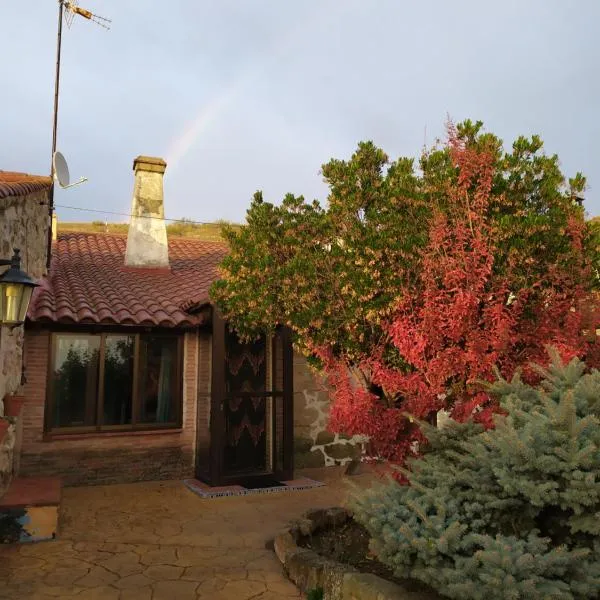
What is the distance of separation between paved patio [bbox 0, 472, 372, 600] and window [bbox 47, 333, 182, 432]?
4.05 feet

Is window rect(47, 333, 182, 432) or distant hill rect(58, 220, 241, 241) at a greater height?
distant hill rect(58, 220, 241, 241)

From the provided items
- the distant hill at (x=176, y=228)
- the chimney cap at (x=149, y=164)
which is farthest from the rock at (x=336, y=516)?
the distant hill at (x=176, y=228)

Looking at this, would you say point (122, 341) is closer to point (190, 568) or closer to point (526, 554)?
point (190, 568)

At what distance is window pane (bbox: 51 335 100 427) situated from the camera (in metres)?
8.28

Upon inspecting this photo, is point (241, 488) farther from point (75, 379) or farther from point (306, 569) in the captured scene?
point (306, 569)

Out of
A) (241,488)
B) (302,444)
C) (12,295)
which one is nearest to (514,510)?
(12,295)

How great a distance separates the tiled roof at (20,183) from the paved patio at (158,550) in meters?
3.65

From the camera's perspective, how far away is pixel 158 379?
29.4 feet

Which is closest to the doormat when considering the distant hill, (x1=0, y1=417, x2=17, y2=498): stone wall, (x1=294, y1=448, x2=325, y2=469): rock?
(x1=294, y1=448, x2=325, y2=469): rock

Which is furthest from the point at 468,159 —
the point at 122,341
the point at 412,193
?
the point at 122,341

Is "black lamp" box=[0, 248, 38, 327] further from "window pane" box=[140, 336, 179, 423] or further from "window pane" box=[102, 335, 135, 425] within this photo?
"window pane" box=[140, 336, 179, 423]

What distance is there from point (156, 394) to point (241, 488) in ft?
7.38

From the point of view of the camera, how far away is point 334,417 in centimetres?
496

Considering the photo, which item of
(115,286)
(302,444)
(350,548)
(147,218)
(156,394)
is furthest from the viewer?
(147,218)
